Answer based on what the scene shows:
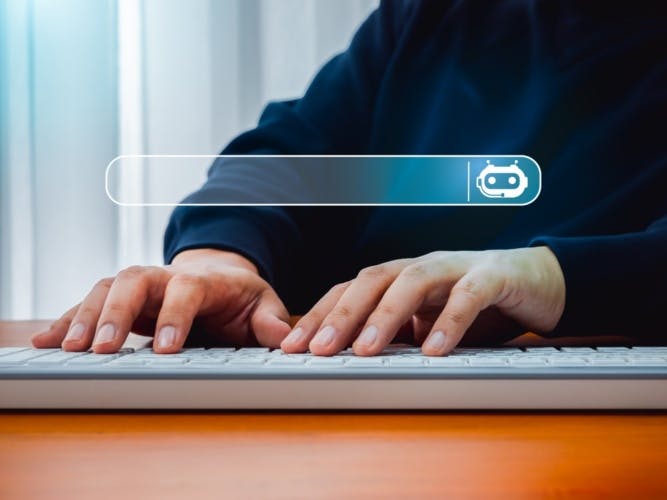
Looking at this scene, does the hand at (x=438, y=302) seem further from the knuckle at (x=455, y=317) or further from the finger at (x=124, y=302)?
the finger at (x=124, y=302)

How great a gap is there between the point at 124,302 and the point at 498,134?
0.40 meters

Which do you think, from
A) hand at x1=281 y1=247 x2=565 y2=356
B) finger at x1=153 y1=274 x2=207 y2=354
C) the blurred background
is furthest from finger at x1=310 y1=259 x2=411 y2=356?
the blurred background

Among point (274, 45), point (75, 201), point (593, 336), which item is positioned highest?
point (274, 45)

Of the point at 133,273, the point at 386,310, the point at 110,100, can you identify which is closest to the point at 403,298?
the point at 386,310

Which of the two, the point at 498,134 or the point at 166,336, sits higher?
the point at 498,134

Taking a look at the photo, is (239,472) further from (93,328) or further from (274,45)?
(274,45)

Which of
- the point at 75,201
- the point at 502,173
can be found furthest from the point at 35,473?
the point at 502,173

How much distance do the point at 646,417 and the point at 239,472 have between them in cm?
24

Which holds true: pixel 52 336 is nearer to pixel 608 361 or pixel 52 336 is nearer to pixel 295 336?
pixel 295 336

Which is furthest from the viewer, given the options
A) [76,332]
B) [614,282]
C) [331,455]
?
[614,282]

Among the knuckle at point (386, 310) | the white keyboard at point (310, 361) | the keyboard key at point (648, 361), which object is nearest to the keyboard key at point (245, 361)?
the white keyboard at point (310, 361)

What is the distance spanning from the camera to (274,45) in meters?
0.68

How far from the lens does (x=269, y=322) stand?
1.97 feet

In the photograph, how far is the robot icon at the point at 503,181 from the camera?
66 centimetres
